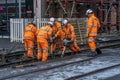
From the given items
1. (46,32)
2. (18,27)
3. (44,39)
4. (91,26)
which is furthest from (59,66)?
(18,27)

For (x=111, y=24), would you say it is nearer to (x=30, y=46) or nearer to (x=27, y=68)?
(x=30, y=46)

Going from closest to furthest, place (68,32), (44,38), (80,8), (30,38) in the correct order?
(44,38) < (30,38) < (68,32) < (80,8)

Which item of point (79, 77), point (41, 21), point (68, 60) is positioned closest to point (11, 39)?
point (41, 21)

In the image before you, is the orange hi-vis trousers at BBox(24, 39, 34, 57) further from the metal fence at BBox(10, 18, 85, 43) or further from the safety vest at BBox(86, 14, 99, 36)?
the metal fence at BBox(10, 18, 85, 43)

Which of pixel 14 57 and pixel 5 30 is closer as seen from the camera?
pixel 14 57

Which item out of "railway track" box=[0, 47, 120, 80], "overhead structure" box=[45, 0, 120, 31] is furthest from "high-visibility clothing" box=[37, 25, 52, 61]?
"overhead structure" box=[45, 0, 120, 31]

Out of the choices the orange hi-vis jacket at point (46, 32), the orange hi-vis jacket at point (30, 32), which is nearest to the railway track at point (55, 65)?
the orange hi-vis jacket at point (46, 32)

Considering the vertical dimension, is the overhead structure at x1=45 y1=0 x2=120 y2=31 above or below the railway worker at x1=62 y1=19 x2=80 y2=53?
above

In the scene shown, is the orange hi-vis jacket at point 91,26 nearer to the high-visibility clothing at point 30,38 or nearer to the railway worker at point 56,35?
the railway worker at point 56,35

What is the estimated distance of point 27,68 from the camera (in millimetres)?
14562

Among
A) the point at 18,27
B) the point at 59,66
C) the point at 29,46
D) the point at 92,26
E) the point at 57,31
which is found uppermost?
the point at 92,26

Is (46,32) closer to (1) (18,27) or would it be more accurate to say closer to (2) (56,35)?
(2) (56,35)

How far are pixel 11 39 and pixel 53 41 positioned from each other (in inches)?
346

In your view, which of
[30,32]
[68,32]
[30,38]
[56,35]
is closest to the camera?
[56,35]
